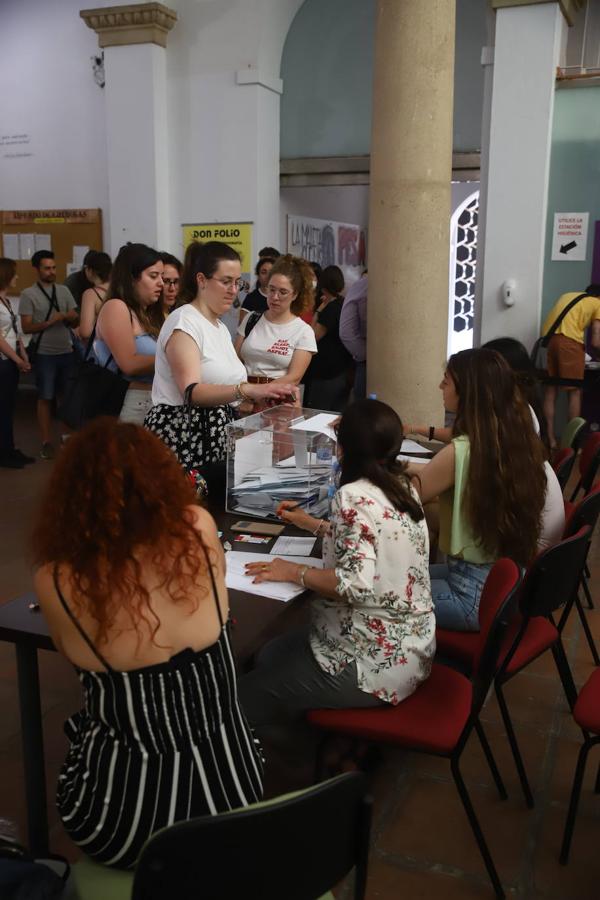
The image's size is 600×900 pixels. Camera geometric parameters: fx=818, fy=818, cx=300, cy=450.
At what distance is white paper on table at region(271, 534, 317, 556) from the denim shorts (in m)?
4.59

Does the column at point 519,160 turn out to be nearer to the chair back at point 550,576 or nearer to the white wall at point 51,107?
the white wall at point 51,107

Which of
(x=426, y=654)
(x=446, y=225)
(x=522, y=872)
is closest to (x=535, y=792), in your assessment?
(x=522, y=872)

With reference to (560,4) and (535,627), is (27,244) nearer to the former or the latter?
(560,4)

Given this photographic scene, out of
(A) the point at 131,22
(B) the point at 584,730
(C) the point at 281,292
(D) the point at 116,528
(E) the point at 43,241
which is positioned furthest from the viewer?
(E) the point at 43,241

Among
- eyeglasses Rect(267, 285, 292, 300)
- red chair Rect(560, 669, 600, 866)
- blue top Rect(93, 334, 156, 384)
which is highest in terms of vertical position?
eyeglasses Rect(267, 285, 292, 300)

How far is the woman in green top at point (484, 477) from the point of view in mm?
2527

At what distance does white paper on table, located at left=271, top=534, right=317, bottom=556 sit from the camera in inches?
94.5

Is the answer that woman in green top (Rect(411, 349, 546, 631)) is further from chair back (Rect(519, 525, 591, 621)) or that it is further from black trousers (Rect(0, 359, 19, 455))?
black trousers (Rect(0, 359, 19, 455))

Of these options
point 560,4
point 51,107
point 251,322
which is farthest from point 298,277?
point 51,107

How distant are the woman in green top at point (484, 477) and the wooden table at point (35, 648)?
0.72m

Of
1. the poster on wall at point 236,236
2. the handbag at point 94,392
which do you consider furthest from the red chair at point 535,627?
the poster on wall at point 236,236

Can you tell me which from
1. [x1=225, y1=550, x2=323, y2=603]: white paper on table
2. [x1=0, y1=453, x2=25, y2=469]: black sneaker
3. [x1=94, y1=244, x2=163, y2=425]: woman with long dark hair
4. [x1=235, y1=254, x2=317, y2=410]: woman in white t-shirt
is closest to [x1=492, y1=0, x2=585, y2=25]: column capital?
[x1=235, y1=254, x2=317, y2=410]: woman in white t-shirt

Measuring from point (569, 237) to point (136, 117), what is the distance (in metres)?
4.22

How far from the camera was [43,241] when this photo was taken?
347 inches
